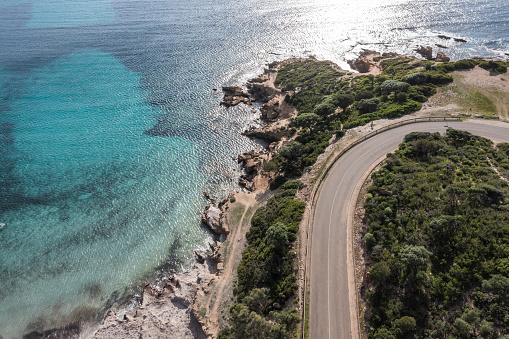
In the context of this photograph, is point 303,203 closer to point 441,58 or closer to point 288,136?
point 288,136

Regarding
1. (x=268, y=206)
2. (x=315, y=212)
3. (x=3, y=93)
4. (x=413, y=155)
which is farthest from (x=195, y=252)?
(x=3, y=93)

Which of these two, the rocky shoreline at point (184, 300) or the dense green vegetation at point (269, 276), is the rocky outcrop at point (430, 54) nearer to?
the rocky shoreline at point (184, 300)

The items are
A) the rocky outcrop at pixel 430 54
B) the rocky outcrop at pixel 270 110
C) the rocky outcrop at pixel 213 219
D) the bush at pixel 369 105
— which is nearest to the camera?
the rocky outcrop at pixel 213 219

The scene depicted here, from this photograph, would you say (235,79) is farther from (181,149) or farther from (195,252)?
(195,252)

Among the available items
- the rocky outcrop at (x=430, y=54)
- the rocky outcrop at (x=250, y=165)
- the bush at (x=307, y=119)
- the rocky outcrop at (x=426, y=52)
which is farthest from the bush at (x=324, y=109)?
the rocky outcrop at (x=426, y=52)

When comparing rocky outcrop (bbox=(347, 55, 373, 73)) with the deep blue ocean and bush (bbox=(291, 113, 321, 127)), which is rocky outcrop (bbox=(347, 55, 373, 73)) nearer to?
the deep blue ocean

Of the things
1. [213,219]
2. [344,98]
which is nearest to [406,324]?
[213,219]
